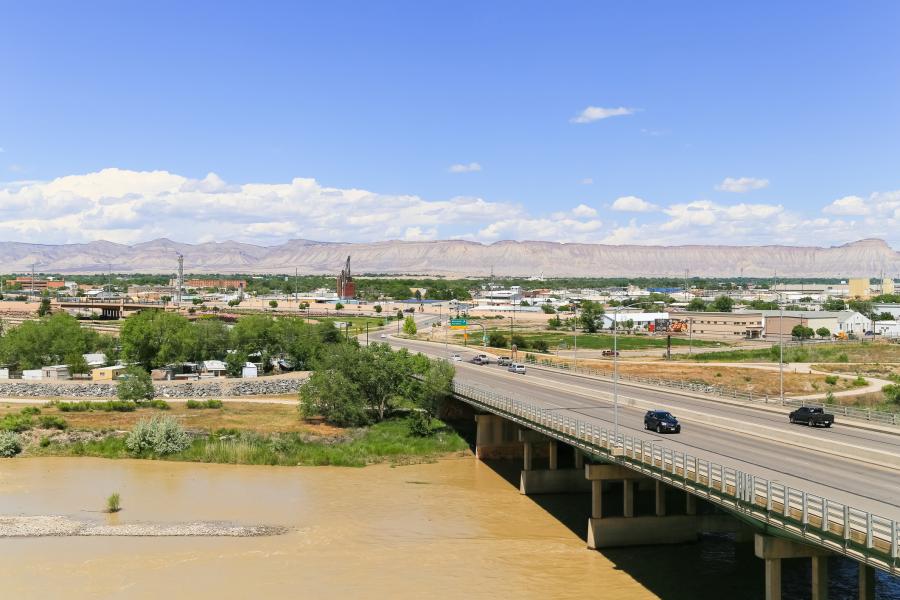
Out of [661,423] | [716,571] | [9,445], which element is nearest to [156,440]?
[9,445]

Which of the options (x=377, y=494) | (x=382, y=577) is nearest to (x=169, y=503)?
(x=377, y=494)

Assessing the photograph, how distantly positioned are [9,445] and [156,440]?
34.3ft

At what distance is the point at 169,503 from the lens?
1847 inches

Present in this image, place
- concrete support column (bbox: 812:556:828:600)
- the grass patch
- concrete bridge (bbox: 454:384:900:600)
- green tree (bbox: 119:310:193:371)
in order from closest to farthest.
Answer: concrete bridge (bbox: 454:384:900:600) → concrete support column (bbox: 812:556:828:600) → the grass patch → green tree (bbox: 119:310:193:371)

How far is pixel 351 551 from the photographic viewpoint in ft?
126

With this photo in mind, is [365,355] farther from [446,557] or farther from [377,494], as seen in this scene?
[446,557]

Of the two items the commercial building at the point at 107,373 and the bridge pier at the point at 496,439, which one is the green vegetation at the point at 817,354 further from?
the commercial building at the point at 107,373

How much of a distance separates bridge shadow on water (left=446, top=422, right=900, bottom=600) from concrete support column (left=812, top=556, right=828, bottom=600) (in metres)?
7.30

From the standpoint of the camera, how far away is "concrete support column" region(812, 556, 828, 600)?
24.5 meters

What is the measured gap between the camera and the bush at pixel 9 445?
59.6m

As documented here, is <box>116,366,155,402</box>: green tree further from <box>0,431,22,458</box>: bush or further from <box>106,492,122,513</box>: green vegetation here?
<box>106,492,122,513</box>: green vegetation

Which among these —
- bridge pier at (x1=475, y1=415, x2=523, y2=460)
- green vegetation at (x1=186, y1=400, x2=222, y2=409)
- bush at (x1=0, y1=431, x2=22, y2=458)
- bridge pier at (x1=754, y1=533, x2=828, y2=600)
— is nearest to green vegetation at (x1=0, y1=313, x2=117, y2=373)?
green vegetation at (x1=186, y1=400, x2=222, y2=409)

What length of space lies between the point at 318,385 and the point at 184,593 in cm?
3807

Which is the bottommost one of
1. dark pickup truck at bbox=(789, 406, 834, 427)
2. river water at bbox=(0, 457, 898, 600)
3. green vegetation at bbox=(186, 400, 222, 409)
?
river water at bbox=(0, 457, 898, 600)
